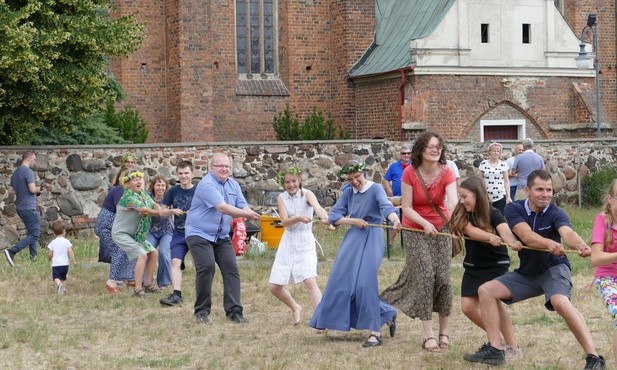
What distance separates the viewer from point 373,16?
33344 millimetres

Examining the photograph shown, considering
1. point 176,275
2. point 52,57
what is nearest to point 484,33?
point 52,57

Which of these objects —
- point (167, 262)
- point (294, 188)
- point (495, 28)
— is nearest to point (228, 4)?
point (495, 28)

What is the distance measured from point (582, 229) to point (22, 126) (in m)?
10.2

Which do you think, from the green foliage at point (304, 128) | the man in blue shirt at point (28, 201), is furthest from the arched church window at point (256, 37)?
the man in blue shirt at point (28, 201)

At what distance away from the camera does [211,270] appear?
12.8 metres

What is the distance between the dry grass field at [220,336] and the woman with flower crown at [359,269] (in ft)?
0.80

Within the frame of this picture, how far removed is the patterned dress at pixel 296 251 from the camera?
488 inches

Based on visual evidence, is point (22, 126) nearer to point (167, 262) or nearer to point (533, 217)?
point (167, 262)

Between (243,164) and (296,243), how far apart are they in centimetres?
1211

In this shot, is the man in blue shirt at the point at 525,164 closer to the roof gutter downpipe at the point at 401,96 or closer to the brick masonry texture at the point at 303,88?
the brick masonry texture at the point at 303,88

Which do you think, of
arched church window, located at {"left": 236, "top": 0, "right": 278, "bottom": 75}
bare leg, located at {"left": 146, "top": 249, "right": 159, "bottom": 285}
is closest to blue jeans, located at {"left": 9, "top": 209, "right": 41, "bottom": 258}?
bare leg, located at {"left": 146, "top": 249, "right": 159, "bottom": 285}

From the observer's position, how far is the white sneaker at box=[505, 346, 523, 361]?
10.4 meters

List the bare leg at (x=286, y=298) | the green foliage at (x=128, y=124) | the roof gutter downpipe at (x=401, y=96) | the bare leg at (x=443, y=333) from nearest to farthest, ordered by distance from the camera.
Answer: the bare leg at (x=443, y=333) < the bare leg at (x=286, y=298) < the green foliage at (x=128, y=124) < the roof gutter downpipe at (x=401, y=96)

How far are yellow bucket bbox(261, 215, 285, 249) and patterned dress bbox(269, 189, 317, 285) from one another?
716cm
